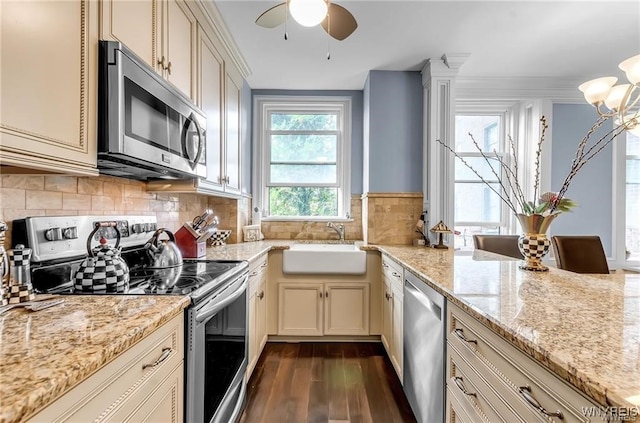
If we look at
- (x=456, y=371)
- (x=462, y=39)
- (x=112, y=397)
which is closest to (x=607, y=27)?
(x=462, y=39)

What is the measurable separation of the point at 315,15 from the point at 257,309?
189 cm

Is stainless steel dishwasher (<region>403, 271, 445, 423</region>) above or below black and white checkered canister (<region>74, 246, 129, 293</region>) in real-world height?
below

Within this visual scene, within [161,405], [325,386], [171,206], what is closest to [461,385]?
[161,405]

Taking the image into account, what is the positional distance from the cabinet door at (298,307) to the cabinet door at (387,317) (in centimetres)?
54

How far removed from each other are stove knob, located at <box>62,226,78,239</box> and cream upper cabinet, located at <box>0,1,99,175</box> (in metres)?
0.36

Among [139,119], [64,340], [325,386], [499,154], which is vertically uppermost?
[499,154]

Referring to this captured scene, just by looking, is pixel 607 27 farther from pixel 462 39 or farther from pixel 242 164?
pixel 242 164

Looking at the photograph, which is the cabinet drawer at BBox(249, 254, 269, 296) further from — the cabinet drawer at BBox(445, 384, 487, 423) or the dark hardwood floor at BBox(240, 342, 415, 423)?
the cabinet drawer at BBox(445, 384, 487, 423)

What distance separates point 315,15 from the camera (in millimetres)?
1319

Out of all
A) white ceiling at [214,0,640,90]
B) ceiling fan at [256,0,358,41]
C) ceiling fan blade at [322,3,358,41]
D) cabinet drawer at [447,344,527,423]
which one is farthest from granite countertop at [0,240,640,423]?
white ceiling at [214,0,640,90]

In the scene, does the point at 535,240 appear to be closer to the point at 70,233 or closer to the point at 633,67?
the point at 633,67

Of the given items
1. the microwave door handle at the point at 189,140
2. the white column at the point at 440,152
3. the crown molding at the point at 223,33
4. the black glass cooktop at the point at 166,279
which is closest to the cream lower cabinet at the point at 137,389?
the black glass cooktop at the point at 166,279

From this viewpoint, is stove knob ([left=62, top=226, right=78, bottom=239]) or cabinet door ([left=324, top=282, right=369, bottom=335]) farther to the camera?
cabinet door ([left=324, top=282, right=369, bottom=335])

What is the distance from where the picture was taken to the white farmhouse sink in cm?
254
